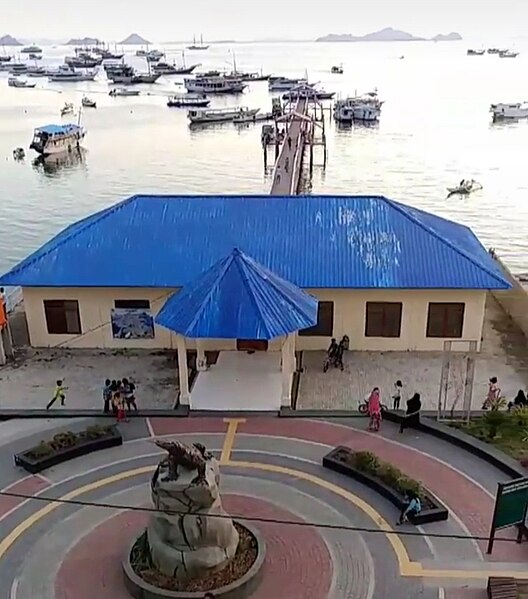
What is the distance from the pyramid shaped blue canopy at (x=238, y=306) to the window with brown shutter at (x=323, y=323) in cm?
432

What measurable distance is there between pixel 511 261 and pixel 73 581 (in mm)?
46642

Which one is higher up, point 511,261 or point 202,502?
point 202,502

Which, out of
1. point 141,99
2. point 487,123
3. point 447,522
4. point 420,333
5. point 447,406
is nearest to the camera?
point 447,522

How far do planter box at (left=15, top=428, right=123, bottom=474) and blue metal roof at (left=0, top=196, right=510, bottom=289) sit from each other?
836cm

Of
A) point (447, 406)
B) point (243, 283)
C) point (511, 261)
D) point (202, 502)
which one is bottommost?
point (511, 261)

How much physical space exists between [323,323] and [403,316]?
3.39 metres

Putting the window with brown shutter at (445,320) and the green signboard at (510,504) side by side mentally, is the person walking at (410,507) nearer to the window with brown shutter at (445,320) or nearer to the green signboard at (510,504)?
the green signboard at (510,504)

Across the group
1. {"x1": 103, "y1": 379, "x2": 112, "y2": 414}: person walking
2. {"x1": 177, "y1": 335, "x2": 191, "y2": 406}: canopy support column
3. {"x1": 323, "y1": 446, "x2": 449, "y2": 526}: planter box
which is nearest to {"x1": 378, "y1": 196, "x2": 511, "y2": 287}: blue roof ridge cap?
{"x1": 323, "y1": 446, "x2": 449, "y2": 526}: planter box

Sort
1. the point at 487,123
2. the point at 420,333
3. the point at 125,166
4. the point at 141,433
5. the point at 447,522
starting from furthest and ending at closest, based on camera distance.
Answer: the point at 487,123, the point at 125,166, the point at 420,333, the point at 141,433, the point at 447,522

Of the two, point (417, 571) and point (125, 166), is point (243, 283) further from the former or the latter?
point (125, 166)

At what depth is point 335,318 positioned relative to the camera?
30.3 metres

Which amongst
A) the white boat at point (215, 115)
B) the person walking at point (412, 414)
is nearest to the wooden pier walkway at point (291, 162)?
the white boat at point (215, 115)

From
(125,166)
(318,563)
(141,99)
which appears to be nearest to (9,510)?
(318,563)

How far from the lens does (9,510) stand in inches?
789
